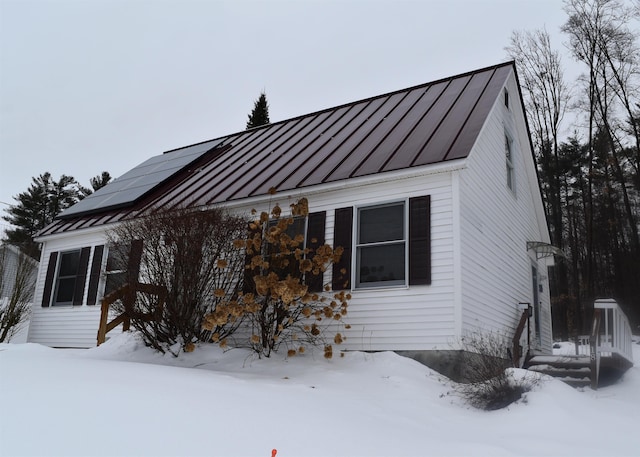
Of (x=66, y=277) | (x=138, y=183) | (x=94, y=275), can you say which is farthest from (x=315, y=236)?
(x=66, y=277)

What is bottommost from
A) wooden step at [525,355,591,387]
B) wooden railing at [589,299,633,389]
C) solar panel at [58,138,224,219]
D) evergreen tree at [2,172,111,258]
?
wooden step at [525,355,591,387]

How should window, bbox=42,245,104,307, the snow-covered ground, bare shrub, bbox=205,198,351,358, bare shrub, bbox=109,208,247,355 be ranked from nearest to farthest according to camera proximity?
the snow-covered ground, bare shrub, bbox=205,198,351,358, bare shrub, bbox=109,208,247,355, window, bbox=42,245,104,307

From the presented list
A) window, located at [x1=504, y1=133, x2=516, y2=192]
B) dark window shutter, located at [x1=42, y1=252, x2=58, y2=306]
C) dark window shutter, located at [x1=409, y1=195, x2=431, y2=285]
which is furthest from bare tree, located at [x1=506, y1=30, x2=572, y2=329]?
dark window shutter, located at [x1=42, y1=252, x2=58, y2=306]

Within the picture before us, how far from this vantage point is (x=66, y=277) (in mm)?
13336

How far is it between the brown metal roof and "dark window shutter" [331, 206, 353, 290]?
0.68 meters

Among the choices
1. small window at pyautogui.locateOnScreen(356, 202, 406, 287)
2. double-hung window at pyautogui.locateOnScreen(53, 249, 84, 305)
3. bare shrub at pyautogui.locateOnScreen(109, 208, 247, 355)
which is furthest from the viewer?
double-hung window at pyautogui.locateOnScreen(53, 249, 84, 305)

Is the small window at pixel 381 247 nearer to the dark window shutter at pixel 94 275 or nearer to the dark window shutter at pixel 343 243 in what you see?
the dark window shutter at pixel 343 243

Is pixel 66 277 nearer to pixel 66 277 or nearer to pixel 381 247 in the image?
pixel 66 277

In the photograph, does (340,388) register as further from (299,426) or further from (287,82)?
(287,82)

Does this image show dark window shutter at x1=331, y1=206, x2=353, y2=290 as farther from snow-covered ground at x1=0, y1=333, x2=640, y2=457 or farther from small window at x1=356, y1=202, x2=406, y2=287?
snow-covered ground at x1=0, y1=333, x2=640, y2=457

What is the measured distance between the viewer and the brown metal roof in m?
9.33

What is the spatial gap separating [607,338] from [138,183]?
456 inches

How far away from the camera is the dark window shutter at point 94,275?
12.4m

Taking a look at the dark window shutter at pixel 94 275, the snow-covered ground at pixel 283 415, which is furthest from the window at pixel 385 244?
the dark window shutter at pixel 94 275
